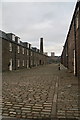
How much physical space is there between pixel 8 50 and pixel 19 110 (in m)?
22.3

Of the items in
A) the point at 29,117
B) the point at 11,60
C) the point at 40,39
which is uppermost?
the point at 40,39

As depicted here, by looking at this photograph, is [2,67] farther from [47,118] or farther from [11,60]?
[47,118]

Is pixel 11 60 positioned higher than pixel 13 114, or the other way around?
pixel 11 60

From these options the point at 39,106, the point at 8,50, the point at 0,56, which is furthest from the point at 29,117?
the point at 8,50

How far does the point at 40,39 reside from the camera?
77000 millimetres

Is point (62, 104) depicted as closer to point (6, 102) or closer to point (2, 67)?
point (6, 102)

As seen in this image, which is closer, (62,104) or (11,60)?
(62,104)

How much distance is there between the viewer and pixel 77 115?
4535 millimetres

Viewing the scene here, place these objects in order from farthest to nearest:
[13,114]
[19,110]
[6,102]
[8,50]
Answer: [8,50], [6,102], [19,110], [13,114]

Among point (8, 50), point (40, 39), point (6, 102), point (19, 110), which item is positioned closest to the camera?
point (19, 110)

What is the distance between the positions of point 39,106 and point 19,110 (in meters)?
0.76

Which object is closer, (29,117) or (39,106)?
(29,117)

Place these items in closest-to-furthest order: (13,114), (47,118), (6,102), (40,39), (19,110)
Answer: (47,118) < (13,114) < (19,110) < (6,102) < (40,39)

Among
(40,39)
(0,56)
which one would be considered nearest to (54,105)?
(0,56)
